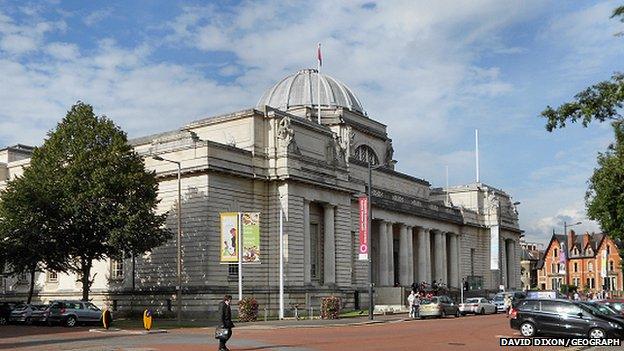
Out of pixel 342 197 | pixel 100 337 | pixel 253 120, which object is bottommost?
pixel 100 337

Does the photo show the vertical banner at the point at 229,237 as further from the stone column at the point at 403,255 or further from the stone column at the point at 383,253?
the stone column at the point at 403,255

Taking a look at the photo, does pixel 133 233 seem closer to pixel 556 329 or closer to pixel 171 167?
pixel 171 167

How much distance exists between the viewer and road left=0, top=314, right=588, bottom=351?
1091 inches

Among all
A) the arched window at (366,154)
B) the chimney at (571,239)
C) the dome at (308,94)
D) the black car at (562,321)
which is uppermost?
the dome at (308,94)

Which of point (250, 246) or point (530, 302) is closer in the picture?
point (530, 302)

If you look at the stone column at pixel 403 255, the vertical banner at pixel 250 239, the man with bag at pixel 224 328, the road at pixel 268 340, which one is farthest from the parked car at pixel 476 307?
the man with bag at pixel 224 328

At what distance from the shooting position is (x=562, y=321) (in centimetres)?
3130

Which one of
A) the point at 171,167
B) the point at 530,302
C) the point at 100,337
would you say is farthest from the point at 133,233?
the point at 530,302

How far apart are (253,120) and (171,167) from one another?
24.9 ft

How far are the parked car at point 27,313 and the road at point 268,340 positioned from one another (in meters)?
5.44

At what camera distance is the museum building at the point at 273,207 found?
54219 millimetres

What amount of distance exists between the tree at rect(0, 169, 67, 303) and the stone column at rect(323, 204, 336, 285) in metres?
21.7

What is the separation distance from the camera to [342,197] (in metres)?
64.8

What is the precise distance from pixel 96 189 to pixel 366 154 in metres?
39.3
